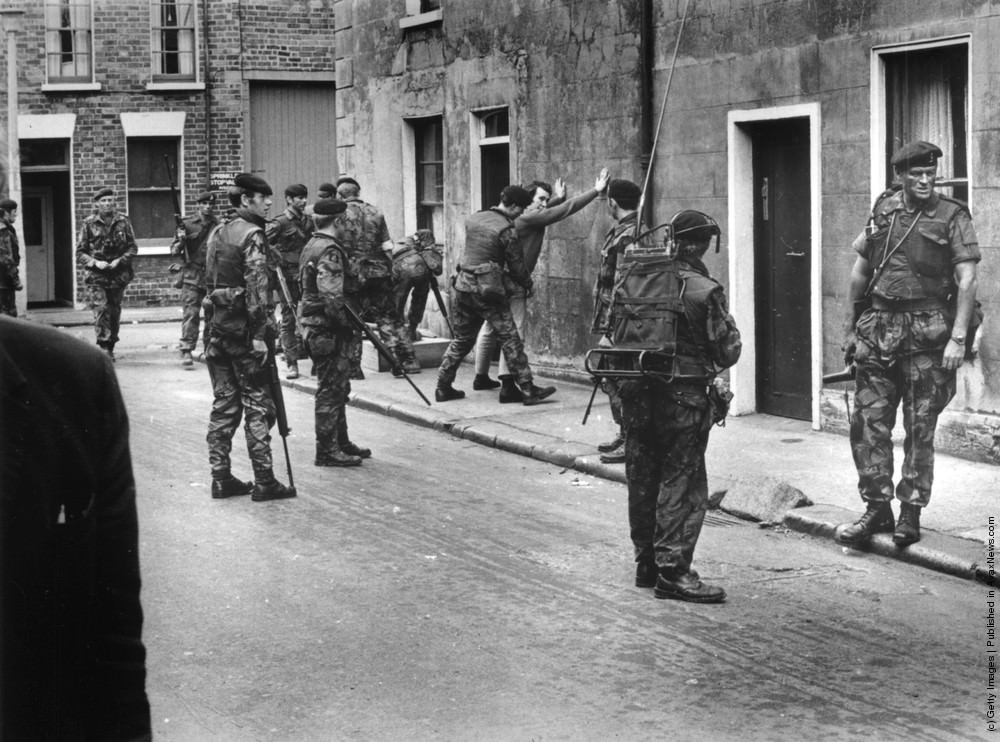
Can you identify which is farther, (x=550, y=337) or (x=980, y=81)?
(x=550, y=337)

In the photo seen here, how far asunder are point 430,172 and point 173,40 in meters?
10.3

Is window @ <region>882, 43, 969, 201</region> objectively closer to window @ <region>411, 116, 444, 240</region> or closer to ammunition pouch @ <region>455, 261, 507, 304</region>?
ammunition pouch @ <region>455, 261, 507, 304</region>

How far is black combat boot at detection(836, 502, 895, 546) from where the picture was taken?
340 inches

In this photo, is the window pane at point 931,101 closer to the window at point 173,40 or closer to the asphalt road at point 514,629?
the asphalt road at point 514,629

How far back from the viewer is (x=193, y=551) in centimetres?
876

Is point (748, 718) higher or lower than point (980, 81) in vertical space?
lower

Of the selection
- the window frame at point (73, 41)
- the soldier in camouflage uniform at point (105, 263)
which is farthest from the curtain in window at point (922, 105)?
the window frame at point (73, 41)

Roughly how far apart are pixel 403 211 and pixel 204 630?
503 inches

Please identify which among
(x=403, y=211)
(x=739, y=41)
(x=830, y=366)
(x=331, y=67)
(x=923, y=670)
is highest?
(x=331, y=67)

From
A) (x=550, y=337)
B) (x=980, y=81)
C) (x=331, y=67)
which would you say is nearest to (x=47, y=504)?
(x=980, y=81)

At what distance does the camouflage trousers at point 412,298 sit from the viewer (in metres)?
16.7

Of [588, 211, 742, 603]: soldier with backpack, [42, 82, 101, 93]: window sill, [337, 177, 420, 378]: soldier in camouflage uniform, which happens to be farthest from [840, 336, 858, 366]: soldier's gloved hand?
[42, 82, 101, 93]: window sill

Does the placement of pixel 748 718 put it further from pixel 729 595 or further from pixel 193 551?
pixel 193 551

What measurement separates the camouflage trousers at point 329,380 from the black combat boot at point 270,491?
1.18m
